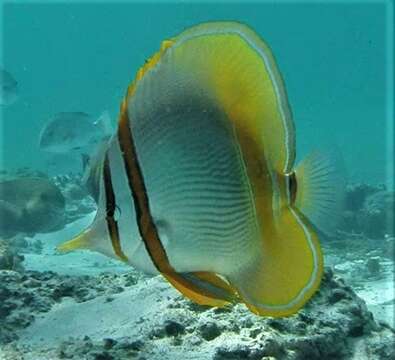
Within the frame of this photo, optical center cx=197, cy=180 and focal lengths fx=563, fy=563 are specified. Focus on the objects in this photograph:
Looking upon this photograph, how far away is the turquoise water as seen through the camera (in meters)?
72.1

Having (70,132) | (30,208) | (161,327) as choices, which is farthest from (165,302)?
(30,208)

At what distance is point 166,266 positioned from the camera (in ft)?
3.50

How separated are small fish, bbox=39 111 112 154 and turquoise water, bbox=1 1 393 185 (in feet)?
179

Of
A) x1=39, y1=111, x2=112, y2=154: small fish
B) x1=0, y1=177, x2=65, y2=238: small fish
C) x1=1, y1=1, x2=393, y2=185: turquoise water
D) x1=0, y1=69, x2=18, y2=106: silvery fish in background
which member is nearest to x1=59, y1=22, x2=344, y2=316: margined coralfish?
x1=39, y1=111, x2=112, y2=154: small fish

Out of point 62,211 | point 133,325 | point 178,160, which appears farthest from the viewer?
point 62,211

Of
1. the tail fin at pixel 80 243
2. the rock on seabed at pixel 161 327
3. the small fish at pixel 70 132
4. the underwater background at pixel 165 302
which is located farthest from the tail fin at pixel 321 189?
the small fish at pixel 70 132

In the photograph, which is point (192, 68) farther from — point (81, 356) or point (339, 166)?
point (81, 356)

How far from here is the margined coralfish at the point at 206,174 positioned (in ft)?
3.45

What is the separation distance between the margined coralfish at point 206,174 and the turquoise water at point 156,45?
2400 inches

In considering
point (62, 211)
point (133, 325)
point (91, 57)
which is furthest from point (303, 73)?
point (133, 325)

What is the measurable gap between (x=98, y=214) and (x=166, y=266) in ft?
0.55

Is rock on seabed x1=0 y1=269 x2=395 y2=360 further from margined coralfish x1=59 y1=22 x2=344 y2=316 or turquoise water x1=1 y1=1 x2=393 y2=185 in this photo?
turquoise water x1=1 y1=1 x2=393 y2=185

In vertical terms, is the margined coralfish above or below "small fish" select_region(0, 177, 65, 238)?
above

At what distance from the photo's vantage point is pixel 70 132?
7.99 m
